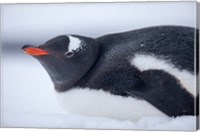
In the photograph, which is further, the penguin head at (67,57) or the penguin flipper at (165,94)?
the penguin head at (67,57)

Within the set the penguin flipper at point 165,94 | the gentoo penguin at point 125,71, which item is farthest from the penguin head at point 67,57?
the penguin flipper at point 165,94

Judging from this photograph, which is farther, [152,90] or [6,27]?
[6,27]

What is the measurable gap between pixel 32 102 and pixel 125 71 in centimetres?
45

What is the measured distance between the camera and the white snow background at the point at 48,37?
2.56 m

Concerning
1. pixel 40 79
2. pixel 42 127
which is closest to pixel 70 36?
pixel 40 79

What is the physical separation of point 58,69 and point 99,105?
0.79ft

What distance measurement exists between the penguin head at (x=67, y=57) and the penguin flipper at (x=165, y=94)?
260mm

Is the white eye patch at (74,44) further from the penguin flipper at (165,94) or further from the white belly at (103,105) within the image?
the penguin flipper at (165,94)

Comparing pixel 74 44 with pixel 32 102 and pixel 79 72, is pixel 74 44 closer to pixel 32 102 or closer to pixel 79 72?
pixel 79 72

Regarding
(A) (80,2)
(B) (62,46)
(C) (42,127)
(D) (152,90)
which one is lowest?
(C) (42,127)

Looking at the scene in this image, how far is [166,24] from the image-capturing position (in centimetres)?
254

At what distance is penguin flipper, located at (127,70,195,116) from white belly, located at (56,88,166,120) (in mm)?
29

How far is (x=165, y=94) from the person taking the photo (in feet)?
8.16

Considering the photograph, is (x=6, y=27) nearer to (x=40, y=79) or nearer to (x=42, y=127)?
(x=40, y=79)
